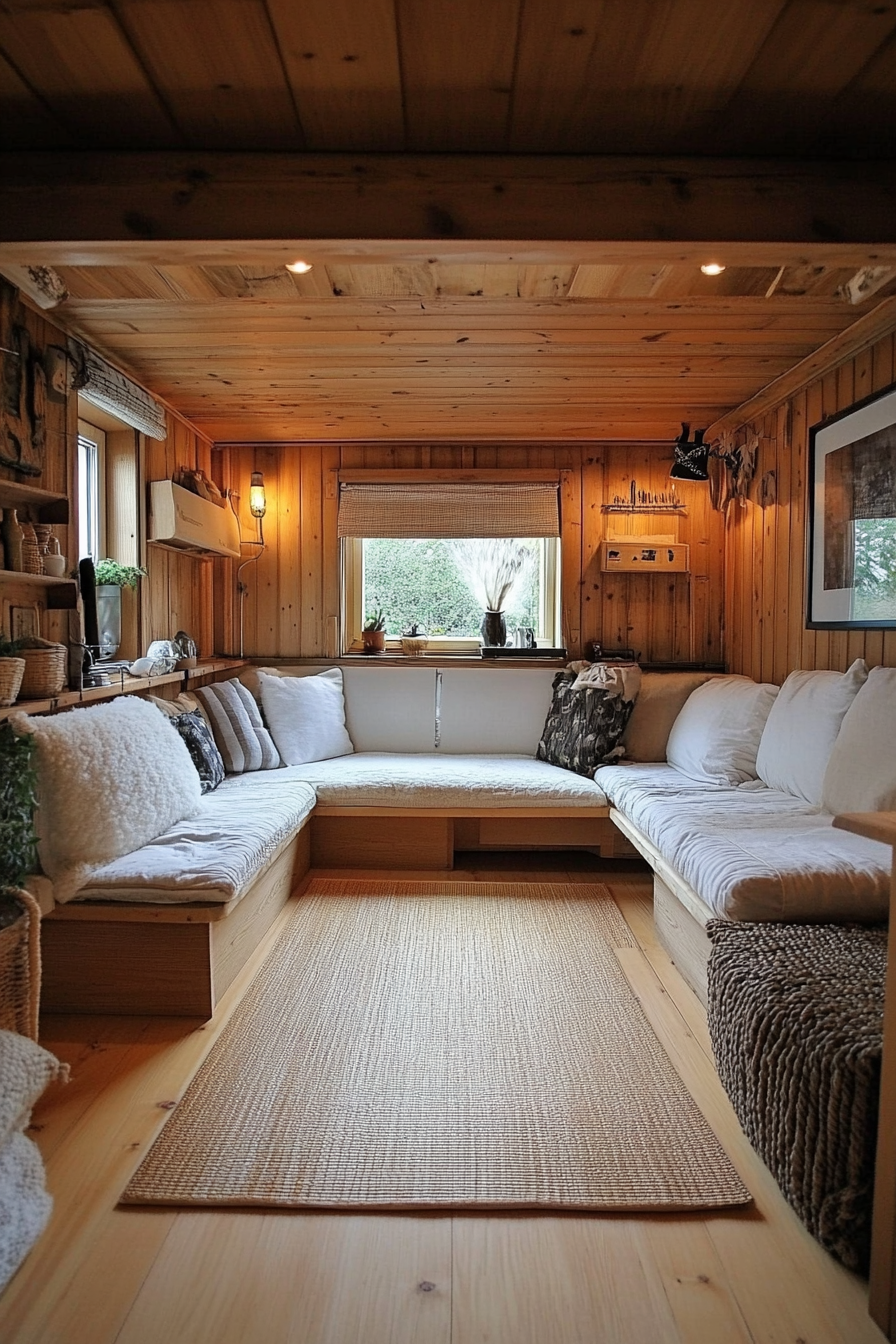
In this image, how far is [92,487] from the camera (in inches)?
122

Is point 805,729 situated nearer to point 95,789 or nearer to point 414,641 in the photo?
point 414,641

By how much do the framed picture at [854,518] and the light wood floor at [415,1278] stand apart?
6.34 feet

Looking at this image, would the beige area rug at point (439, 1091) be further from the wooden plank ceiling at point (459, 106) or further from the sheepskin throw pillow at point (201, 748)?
the wooden plank ceiling at point (459, 106)

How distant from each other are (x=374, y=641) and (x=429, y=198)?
2.77m

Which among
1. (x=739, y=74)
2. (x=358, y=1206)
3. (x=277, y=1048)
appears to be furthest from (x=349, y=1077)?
(x=739, y=74)

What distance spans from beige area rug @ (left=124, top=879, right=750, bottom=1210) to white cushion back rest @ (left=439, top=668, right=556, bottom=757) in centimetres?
148

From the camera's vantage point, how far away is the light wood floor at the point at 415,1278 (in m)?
1.17

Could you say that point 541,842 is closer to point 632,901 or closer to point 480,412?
point 632,901

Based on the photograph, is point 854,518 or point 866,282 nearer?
point 866,282

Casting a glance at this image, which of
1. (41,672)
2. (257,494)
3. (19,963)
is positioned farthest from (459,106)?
(257,494)

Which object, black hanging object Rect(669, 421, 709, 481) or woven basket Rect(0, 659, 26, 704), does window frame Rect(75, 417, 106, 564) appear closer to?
woven basket Rect(0, 659, 26, 704)

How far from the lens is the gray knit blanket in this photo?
49.0 inches

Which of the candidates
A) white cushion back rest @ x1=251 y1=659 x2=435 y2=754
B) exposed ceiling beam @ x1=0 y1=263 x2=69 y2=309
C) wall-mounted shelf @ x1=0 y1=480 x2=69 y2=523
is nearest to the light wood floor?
wall-mounted shelf @ x1=0 y1=480 x2=69 y2=523

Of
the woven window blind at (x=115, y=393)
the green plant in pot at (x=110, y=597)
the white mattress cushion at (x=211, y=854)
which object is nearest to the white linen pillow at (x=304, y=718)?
the white mattress cushion at (x=211, y=854)
